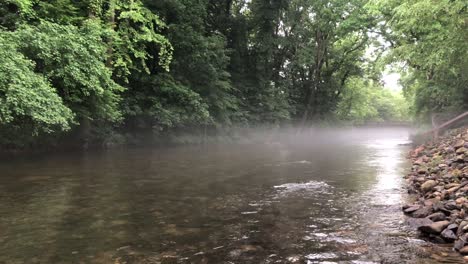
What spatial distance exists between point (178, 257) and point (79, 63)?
1267 cm

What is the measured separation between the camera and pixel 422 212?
23.0 feet

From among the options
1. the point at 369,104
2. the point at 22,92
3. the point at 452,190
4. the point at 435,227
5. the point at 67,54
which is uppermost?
the point at 369,104

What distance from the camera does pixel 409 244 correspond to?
573 centimetres

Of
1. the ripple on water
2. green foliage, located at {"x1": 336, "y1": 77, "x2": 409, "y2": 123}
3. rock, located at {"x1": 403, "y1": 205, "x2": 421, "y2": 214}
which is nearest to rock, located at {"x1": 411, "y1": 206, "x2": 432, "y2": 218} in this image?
rock, located at {"x1": 403, "y1": 205, "x2": 421, "y2": 214}

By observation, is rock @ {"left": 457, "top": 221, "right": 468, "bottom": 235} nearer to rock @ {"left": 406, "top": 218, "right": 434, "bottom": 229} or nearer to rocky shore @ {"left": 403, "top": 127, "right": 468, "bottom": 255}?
rocky shore @ {"left": 403, "top": 127, "right": 468, "bottom": 255}

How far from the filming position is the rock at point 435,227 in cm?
593

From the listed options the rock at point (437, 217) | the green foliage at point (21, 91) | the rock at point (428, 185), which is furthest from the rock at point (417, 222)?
the green foliage at point (21, 91)

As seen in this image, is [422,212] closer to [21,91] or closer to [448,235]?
[448,235]

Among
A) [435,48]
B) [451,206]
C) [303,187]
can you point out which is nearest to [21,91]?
[303,187]

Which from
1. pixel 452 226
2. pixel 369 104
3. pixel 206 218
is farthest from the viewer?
pixel 369 104

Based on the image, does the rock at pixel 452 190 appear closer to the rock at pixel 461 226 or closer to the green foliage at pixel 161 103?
the rock at pixel 461 226

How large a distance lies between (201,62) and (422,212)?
924 inches

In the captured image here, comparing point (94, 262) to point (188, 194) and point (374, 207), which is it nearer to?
point (188, 194)

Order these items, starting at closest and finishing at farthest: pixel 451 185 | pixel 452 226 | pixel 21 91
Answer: pixel 452 226 → pixel 451 185 → pixel 21 91
